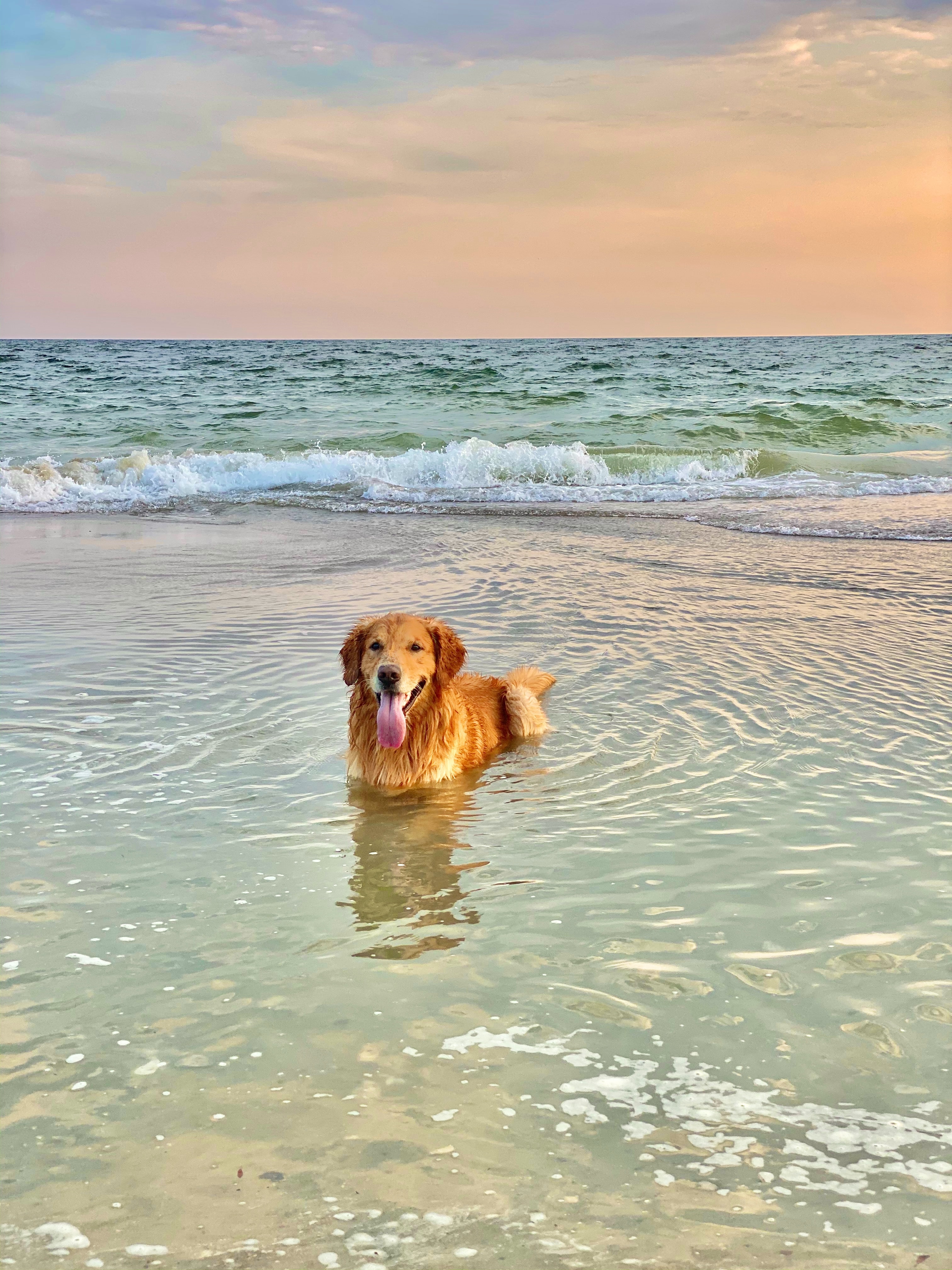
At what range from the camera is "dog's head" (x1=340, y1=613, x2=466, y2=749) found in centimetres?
507

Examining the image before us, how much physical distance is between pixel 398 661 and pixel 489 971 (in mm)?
2057

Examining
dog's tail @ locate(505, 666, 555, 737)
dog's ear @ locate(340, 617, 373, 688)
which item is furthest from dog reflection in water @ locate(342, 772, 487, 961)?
dog's ear @ locate(340, 617, 373, 688)

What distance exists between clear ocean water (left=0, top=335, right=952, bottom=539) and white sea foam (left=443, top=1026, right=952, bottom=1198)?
430 inches

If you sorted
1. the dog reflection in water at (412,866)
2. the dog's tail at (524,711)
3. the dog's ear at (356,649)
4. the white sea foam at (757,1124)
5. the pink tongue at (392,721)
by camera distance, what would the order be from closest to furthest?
the white sea foam at (757,1124) < the dog reflection in water at (412,866) < the pink tongue at (392,721) < the dog's ear at (356,649) < the dog's tail at (524,711)

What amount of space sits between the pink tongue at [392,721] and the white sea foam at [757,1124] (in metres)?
2.30

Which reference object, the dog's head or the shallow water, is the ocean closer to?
the shallow water

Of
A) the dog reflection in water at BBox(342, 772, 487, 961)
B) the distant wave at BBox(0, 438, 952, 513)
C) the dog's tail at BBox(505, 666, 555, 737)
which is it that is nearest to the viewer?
the dog reflection in water at BBox(342, 772, 487, 961)

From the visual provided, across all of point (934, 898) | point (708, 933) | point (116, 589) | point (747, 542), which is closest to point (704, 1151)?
point (708, 933)

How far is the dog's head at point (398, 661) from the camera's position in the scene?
5066 millimetres

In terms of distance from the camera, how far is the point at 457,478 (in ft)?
61.1

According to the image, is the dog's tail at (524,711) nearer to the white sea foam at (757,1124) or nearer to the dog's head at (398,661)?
the dog's head at (398,661)

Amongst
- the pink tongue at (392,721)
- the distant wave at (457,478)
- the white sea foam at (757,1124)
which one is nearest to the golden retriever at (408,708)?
the pink tongue at (392,721)

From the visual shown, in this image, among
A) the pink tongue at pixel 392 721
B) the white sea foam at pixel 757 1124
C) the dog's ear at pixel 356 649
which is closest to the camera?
the white sea foam at pixel 757 1124

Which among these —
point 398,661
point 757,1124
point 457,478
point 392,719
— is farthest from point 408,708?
point 457,478
